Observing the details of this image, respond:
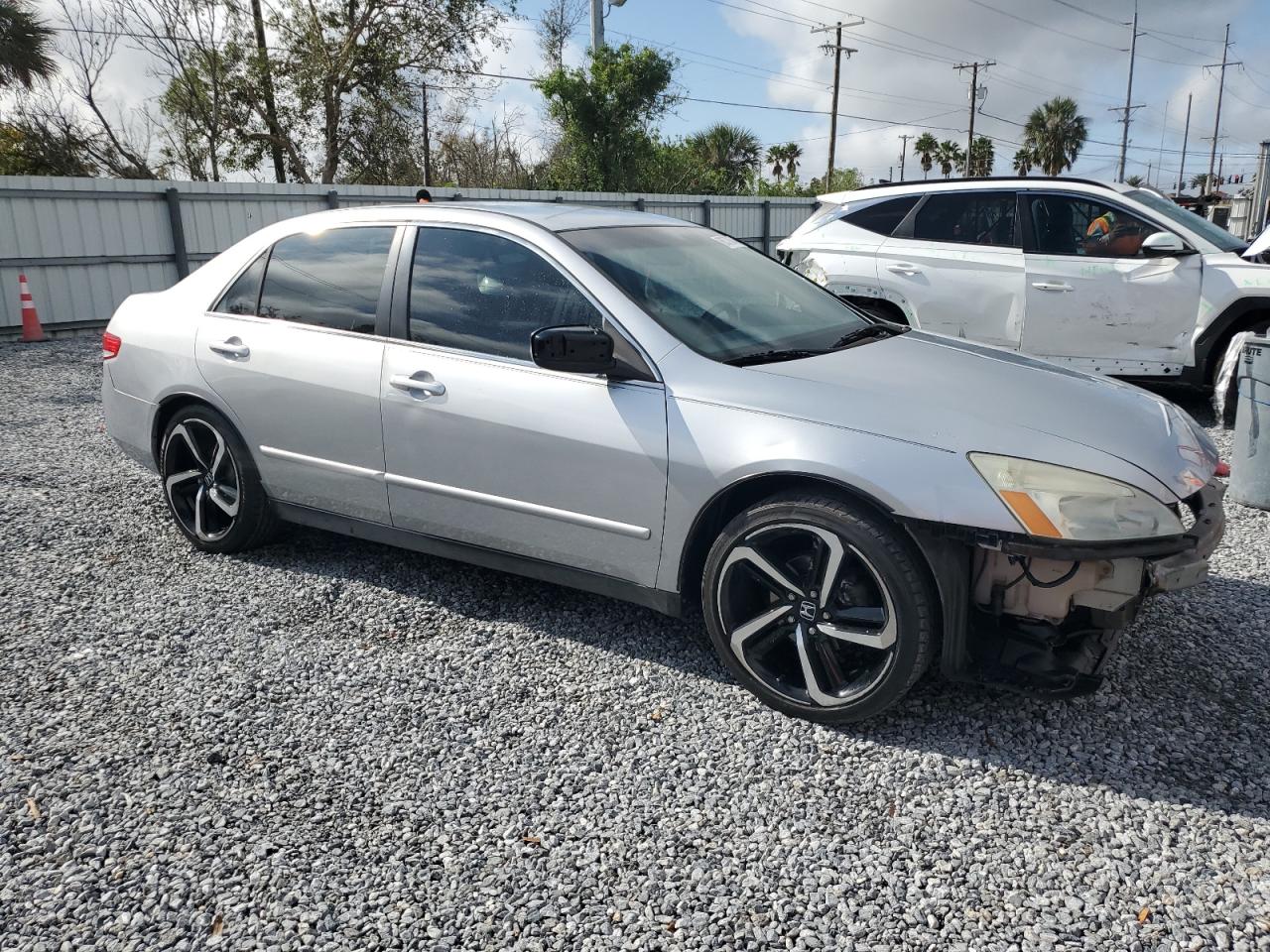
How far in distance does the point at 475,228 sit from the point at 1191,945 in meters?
3.25

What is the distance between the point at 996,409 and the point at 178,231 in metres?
14.1

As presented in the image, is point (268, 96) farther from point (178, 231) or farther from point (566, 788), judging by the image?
point (566, 788)

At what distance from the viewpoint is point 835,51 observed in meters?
46.2

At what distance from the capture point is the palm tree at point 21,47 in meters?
17.2

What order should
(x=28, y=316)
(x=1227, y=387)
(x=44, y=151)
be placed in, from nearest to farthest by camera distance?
(x=1227, y=387)
(x=28, y=316)
(x=44, y=151)

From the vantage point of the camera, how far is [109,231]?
1349 cm

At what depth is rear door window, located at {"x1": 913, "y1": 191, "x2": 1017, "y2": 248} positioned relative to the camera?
7.68 metres

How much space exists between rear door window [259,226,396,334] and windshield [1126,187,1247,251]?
20.1 ft

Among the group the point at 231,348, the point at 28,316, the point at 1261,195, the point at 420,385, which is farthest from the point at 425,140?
the point at 420,385

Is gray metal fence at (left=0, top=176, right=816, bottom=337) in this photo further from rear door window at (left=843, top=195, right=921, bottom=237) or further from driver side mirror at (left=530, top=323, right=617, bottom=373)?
driver side mirror at (left=530, top=323, right=617, bottom=373)

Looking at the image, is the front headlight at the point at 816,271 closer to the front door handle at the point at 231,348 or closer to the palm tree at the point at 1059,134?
the front door handle at the point at 231,348

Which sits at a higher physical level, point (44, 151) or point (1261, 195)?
point (44, 151)

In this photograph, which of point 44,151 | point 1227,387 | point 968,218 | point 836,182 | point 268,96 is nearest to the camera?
point 1227,387

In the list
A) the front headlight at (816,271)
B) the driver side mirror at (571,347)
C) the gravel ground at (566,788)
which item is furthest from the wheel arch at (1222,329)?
the driver side mirror at (571,347)
